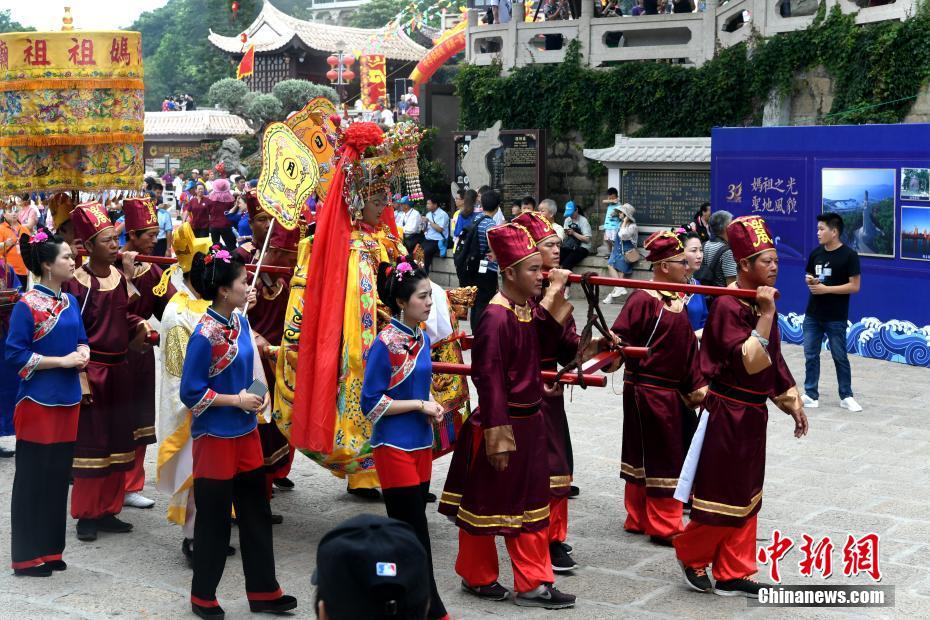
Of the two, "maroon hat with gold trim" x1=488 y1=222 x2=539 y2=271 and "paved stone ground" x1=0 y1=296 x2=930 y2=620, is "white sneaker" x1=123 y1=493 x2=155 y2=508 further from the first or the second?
"maroon hat with gold trim" x1=488 y1=222 x2=539 y2=271

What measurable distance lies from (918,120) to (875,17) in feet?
4.55

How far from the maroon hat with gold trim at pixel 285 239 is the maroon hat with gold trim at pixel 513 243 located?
2.14m

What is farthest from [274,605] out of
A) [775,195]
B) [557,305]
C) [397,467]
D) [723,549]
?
[775,195]

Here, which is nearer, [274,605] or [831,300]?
[274,605]

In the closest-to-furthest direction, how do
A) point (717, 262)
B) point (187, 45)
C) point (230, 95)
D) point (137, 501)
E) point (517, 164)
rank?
A: point (137, 501)
point (717, 262)
point (517, 164)
point (230, 95)
point (187, 45)

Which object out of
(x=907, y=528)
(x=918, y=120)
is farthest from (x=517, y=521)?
(x=918, y=120)

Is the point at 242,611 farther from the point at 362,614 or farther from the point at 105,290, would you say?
the point at 362,614

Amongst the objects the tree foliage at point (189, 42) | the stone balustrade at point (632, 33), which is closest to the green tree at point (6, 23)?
the tree foliage at point (189, 42)

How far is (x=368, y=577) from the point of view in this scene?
2.14 metres

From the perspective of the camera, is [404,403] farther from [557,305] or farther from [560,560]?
[560,560]

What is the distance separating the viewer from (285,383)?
635 cm

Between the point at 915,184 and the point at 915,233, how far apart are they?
0.48m

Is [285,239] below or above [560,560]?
above

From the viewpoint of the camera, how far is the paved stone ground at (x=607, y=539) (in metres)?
5.20
